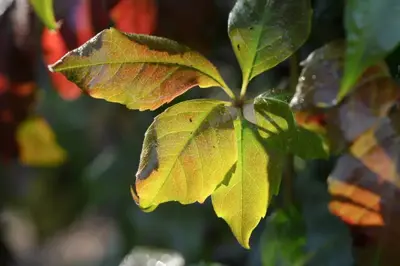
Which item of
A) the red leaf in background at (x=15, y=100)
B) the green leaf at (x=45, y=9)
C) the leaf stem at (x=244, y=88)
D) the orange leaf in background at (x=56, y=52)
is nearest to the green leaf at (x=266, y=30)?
the leaf stem at (x=244, y=88)

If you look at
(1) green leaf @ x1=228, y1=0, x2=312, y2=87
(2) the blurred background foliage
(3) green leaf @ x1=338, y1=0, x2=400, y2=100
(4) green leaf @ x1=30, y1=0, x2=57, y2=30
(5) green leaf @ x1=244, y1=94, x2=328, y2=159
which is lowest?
(2) the blurred background foliage

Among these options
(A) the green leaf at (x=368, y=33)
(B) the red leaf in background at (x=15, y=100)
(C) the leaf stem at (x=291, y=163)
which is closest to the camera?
(A) the green leaf at (x=368, y=33)

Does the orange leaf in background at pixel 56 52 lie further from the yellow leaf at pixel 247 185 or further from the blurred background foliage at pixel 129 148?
the yellow leaf at pixel 247 185

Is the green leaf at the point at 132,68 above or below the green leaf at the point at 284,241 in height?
above

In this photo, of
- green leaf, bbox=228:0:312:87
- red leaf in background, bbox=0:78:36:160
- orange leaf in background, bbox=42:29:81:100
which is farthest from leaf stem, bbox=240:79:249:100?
red leaf in background, bbox=0:78:36:160

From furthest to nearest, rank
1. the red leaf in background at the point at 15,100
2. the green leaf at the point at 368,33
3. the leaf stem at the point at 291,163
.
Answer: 1. the red leaf in background at the point at 15,100
2. the leaf stem at the point at 291,163
3. the green leaf at the point at 368,33

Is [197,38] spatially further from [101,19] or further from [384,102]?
[384,102]

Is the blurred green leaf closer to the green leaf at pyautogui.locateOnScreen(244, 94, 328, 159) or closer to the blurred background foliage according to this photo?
the blurred background foliage
